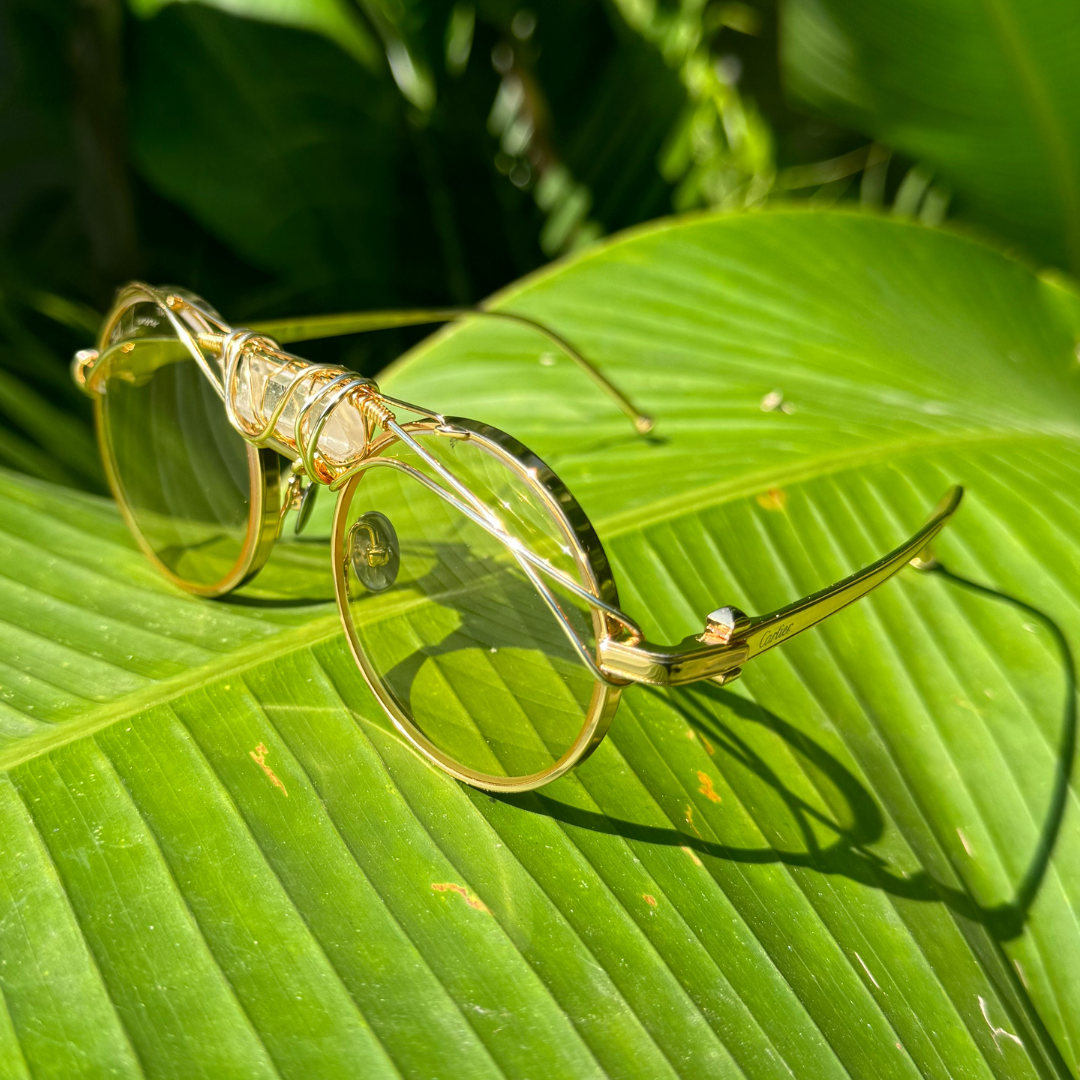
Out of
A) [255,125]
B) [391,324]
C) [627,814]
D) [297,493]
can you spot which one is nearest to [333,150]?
[255,125]

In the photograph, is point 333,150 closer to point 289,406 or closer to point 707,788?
point 289,406

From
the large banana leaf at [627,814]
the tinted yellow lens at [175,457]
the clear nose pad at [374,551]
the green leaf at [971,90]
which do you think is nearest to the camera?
the large banana leaf at [627,814]

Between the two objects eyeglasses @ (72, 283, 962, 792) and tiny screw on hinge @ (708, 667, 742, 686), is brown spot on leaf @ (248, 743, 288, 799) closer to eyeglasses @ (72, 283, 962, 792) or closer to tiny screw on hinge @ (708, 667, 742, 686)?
eyeglasses @ (72, 283, 962, 792)

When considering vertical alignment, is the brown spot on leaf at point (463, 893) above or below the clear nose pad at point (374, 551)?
below

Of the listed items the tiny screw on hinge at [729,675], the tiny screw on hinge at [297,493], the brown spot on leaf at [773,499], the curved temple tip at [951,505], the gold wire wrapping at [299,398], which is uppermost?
the gold wire wrapping at [299,398]

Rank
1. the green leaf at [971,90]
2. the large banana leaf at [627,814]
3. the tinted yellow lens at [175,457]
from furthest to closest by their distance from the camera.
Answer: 1. the green leaf at [971,90]
2. the tinted yellow lens at [175,457]
3. the large banana leaf at [627,814]

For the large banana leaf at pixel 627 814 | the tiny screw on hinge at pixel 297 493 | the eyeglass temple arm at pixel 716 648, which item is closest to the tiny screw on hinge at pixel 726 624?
the eyeglass temple arm at pixel 716 648

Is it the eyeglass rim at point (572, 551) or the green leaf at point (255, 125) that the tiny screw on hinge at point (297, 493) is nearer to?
the eyeglass rim at point (572, 551)

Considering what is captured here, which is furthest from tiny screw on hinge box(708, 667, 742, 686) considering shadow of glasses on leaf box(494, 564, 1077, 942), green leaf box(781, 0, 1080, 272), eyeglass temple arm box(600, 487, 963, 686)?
green leaf box(781, 0, 1080, 272)

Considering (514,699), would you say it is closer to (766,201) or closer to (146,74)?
(146,74)
